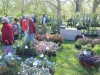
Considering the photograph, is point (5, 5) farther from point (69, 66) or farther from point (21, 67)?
point (21, 67)

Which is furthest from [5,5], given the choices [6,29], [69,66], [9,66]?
[9,66]

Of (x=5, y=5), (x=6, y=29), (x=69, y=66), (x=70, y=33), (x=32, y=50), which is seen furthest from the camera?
(x=5, y=5)

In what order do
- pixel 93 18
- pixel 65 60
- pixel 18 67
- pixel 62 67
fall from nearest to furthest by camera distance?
pixel 18 67 < pixel 62 67 < pixel 65 60 < pixel 93 18

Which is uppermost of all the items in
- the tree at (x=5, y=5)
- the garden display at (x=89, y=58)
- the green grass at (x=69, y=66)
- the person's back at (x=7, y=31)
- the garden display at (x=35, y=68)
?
the tree at (x=5, y=5)

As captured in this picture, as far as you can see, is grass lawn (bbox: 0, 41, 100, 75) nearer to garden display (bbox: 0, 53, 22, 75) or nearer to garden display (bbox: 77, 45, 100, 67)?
garden display (bbox: 77, 45, 100, 67)

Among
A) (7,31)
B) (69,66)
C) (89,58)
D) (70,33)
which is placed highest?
(7,31)

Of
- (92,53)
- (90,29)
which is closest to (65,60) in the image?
(92,53)

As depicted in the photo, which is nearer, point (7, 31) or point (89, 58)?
point (7, 31)

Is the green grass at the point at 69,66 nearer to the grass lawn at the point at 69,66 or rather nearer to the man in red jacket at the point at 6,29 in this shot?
the grass lawn at the point at 69,66

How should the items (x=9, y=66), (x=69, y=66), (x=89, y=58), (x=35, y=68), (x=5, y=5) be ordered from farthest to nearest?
(x=5, y=5), (x=69, y=66), (x=89, y=58), (x=9, y=66), (x=35, y=68)

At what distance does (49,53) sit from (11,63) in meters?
3.46

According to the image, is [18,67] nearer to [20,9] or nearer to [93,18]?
[93,18]

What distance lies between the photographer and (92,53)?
25.5 feet

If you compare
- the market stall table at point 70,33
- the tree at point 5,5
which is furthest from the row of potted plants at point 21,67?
the tree at point 5,5
